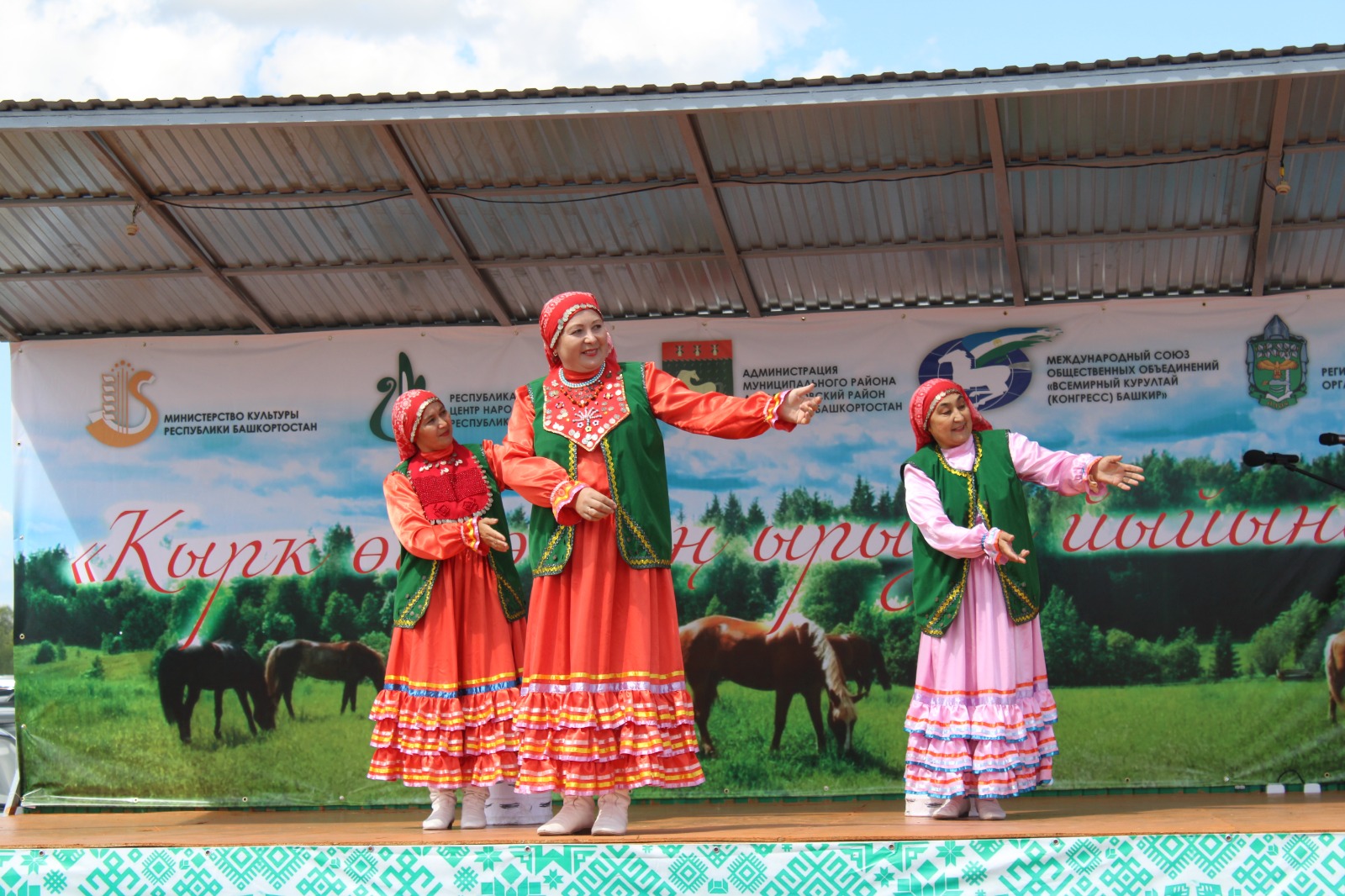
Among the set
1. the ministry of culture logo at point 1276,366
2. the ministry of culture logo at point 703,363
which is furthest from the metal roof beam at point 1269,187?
the ministry of culture logo at point 703,363

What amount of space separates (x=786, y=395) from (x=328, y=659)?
3535 mm

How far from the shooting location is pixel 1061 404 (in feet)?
22.9

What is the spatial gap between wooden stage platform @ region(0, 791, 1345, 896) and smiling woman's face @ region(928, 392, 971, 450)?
1530 millimetres

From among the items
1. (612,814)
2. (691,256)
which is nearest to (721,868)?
(612,814)

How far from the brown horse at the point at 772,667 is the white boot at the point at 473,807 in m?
1.79

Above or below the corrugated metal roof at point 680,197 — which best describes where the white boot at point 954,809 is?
below

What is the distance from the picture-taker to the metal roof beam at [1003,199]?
5727 mm

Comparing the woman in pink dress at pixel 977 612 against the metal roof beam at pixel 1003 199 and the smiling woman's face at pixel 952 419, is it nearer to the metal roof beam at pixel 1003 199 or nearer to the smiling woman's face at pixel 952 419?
the smiling woman's face at pixel 952 419

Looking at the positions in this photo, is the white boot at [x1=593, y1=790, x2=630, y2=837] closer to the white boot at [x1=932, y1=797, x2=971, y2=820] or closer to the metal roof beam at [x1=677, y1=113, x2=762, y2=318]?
the white boot at [x1=932, y1=797, x2=971, y2=820]

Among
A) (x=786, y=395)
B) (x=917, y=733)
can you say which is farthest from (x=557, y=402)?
(x=917, y=733)

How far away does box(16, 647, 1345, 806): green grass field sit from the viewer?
22.0ft

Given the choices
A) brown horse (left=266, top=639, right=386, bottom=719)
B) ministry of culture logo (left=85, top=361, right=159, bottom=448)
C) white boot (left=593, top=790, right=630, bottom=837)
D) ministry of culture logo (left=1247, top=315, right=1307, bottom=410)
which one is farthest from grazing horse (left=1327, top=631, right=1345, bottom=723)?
ministry of culture logo (left=85, top=361, right=159, bottom=448)

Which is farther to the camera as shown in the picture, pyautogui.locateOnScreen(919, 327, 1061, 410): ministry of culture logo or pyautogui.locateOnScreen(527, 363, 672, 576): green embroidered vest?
pyautogui.locateOnScreen(919, 327, 1061, 410): ministry of culture logo

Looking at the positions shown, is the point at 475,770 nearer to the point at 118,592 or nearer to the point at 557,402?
the point at 557,402
